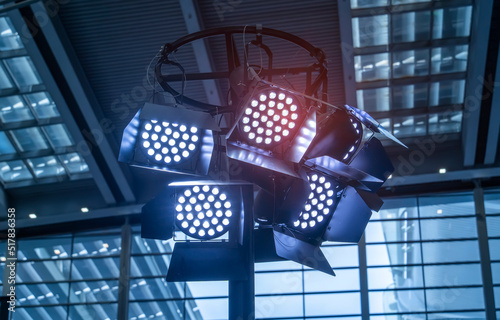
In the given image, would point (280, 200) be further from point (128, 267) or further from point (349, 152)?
point (128, 267)

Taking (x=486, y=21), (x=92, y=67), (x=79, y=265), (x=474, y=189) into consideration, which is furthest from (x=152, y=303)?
(x=486, y=21)

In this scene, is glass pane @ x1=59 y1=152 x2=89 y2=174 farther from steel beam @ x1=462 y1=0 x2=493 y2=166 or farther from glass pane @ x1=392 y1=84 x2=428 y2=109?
steel beam @ x1=462 y1=0 x2=493 y2=166

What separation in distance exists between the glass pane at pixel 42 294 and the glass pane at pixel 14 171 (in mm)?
→ 3048

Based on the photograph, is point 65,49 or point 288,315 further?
point 288,315

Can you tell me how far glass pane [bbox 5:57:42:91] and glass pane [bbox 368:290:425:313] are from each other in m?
9.92

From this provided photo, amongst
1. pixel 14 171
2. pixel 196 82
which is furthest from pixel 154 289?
pixel 196 82

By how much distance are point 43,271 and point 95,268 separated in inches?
61.4

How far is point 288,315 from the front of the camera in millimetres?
17141

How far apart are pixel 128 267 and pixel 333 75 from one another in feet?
25.1

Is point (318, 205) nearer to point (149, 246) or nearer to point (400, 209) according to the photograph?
point (400, 209)

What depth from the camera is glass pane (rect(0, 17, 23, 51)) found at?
568 inches

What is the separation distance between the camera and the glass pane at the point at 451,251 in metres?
17.1

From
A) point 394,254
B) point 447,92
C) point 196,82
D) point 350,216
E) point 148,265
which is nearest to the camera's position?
point 350,216

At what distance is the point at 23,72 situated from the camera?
15539 mm
